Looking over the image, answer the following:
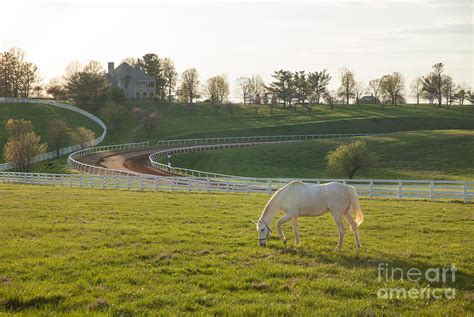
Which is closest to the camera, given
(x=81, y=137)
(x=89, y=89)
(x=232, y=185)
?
(x=232, y=185)

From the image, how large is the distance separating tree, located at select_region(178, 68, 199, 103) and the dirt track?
6591cm

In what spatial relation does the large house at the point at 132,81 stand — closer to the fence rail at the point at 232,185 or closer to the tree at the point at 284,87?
the tree at the point at 284,87

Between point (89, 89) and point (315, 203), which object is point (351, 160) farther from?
point (89, 89)

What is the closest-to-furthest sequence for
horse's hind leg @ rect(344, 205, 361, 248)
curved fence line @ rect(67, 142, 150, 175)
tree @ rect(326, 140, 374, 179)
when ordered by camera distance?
1. horse's hind leg @ rect(344, 205, 361, 248)
2. tree @ rect(326, 140, 374, 179)
3. curved fence line @ rect(67, 142, 150, 175)

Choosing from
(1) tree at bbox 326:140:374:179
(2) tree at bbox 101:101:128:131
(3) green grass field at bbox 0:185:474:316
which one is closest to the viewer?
(3) green grass field at bbox 0:185:474:316

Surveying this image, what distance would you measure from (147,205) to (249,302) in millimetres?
14672

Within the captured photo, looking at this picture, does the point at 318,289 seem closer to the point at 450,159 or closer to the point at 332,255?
the point at 332,255

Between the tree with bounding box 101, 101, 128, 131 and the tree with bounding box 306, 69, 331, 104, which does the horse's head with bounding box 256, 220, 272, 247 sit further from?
the tree with bounding box 306, 69, 331, 104

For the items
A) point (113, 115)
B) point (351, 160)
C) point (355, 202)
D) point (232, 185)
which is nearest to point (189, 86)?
point (113, 115)

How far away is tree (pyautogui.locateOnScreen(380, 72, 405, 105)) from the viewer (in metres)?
136

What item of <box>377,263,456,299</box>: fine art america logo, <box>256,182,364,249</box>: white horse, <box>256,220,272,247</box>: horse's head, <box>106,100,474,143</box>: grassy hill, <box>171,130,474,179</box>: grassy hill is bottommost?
<box>171,130,474,179</box>: grassy hill

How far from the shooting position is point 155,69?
136 meters

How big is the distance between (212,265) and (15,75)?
11296 centimetres

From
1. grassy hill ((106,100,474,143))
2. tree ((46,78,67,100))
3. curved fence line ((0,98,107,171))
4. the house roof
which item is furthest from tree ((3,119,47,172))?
the house roof
